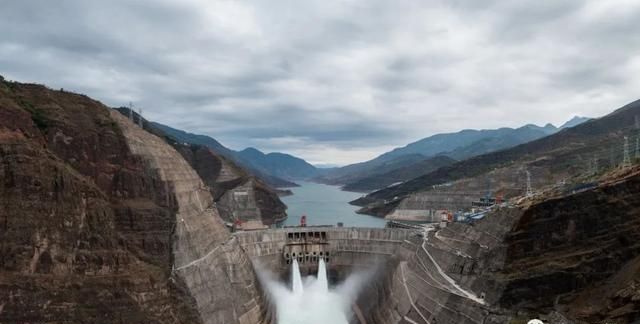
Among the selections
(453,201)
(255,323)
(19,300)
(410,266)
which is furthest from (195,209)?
(453,201)

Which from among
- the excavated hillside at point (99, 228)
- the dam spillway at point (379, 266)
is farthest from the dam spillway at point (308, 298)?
the excavated hillside at point (99, 228)

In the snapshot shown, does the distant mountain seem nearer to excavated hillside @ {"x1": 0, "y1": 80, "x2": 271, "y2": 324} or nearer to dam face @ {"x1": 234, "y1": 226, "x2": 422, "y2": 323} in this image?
dam face @ {"x1": 234, "y1": 226, "x2": 422, "y2": 323}

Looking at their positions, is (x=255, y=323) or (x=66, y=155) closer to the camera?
(x=66, y=155)

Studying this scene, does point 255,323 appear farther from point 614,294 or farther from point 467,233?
point 614,294

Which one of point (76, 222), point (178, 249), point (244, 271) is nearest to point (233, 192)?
point (244, 271)

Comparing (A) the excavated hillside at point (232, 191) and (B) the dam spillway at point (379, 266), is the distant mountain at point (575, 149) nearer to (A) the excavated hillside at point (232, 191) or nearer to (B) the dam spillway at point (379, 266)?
(A) the excavated hillside at point (232, 191)

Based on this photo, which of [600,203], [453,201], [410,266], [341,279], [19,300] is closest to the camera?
[19,300]

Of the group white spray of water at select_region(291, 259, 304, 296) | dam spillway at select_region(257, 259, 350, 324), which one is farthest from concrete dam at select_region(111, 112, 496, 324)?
white spray of water at select_region(291, 259, 304, 296)

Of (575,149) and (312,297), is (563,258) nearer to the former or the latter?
(312,297)
